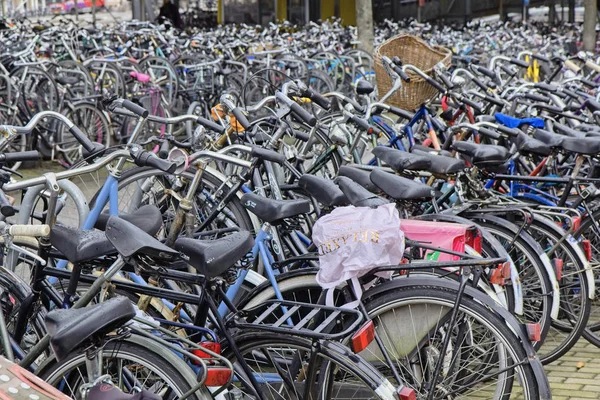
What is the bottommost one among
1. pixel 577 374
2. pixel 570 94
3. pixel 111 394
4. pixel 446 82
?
pixel 577 374

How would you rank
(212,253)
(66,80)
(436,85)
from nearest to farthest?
1. (212,253)
2. (436,85)
3. (66,80)

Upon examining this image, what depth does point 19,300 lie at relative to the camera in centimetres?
340

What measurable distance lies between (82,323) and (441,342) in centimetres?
151

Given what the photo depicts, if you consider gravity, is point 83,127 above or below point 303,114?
below

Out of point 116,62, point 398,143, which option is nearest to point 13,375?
point 398,143

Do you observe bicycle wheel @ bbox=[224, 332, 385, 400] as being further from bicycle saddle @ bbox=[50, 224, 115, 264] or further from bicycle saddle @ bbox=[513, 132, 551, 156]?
bicycle saddle @ bbox=[513, 132, 551, 156]

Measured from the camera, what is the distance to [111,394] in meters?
2.41

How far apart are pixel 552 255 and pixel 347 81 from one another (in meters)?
8.28

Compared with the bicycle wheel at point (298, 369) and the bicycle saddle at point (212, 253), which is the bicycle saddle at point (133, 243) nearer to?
the bicycle saddle at point (212, 253)

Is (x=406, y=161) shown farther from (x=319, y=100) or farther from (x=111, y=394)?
(x=111, y=394)

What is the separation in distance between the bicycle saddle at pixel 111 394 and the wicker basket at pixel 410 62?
14.6 ft

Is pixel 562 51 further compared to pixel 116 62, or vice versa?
pixel 562 51

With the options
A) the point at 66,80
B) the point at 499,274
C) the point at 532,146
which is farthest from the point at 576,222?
the point at 66,80

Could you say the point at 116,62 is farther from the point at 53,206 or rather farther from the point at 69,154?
the point at 53,206
